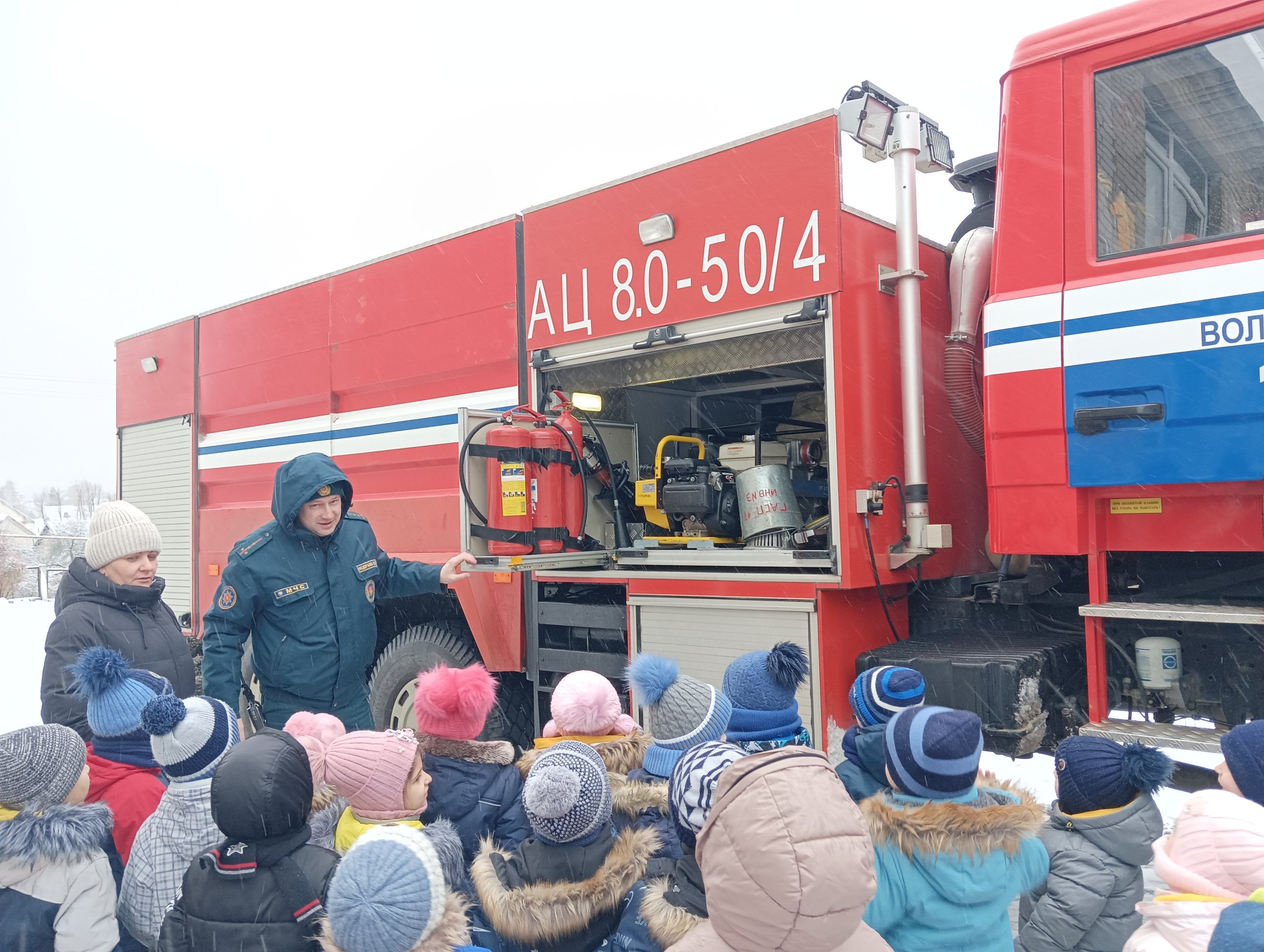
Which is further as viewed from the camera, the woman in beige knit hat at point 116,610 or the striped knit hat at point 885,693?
the woman in beige knit hat at point 116,610

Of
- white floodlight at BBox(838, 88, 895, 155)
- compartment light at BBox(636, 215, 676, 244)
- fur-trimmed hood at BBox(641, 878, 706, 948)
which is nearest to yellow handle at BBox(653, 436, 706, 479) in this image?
compartment light at BBox(636, 215, 676, 244)

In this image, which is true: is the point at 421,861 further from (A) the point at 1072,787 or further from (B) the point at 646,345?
(B) the point at 646,345

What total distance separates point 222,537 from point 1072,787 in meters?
5.39

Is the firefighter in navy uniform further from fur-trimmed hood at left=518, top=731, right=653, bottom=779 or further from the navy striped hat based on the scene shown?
the navy striped hat

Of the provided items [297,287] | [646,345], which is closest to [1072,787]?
[646,345]

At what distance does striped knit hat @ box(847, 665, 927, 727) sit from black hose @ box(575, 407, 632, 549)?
1905mm

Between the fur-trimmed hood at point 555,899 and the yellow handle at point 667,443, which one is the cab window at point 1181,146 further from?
the fur-trimmed hood at point 555,899

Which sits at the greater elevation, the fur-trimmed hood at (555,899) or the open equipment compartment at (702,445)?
the open equipment compartment at (702,445)

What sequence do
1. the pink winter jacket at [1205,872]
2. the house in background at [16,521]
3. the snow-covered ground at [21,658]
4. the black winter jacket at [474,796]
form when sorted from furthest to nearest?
the house in background at [16,521] → the snow-covered ground at [21,658] → the black winter jacket at [474,796] → the pink winter jacket at [1205,872]

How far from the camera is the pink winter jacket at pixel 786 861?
4.14ft

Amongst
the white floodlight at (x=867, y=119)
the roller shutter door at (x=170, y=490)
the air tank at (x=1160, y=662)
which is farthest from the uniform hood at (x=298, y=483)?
the roller shutter door at (x=170, y=490)

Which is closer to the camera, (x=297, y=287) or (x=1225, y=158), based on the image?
(x=1225, y=158)

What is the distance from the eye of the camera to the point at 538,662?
4410mm

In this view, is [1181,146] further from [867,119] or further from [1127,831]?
[1127,831]
